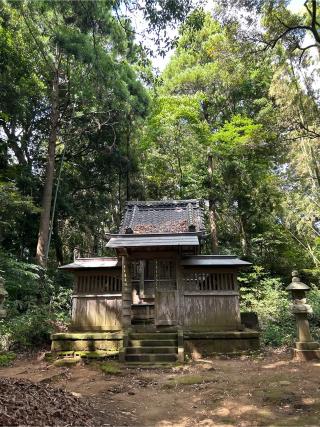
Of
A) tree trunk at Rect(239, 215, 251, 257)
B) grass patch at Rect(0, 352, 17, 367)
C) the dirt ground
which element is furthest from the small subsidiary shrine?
tree trunk at Rect(239, 215, 251, 257)

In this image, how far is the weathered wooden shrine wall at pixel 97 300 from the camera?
10211 millimetres

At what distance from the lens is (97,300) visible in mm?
10383

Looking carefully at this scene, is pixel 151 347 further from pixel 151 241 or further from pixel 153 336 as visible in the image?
pixel 151 241

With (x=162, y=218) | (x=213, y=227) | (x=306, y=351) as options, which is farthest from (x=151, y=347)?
(x=213, y=227)

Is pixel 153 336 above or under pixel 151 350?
above

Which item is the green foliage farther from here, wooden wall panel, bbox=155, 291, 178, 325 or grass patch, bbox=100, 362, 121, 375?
grass patch, bbox=100, 362, 121, 375

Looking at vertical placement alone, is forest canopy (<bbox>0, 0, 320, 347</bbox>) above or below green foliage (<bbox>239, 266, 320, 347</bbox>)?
above

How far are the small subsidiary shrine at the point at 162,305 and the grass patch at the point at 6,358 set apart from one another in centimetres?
107

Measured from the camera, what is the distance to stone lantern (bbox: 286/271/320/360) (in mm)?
7812

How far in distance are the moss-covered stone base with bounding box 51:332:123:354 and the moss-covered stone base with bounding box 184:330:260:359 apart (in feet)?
6.37

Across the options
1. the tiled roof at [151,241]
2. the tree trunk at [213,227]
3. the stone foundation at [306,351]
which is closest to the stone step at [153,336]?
the tiled roof at [151,241]

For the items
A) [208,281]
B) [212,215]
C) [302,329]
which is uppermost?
[212,215]

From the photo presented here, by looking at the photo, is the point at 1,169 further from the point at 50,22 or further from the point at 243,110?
the point at 243,110

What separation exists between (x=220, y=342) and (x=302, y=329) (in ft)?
7.53
